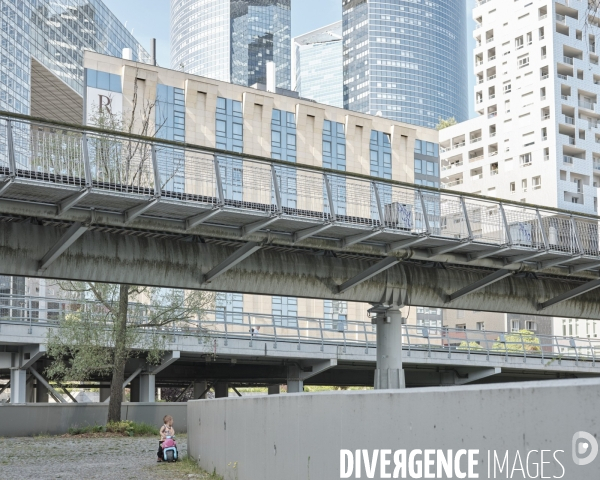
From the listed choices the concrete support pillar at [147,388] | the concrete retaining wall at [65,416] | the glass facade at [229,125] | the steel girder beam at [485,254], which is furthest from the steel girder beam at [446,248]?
the glass facade at [229,125]

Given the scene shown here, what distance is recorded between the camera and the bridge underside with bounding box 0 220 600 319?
67.5 feet

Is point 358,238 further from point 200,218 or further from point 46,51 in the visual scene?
point 46,51

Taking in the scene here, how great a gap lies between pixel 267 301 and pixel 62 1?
262 feet

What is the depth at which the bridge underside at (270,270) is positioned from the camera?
67.5ft

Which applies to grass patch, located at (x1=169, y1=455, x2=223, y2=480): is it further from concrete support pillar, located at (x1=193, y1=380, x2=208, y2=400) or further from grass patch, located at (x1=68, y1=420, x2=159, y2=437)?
concrete support pillar, located at (x1=193, y1=380, x2=208, y2=400)

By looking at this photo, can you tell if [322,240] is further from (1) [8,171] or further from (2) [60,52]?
(2) [60,52]

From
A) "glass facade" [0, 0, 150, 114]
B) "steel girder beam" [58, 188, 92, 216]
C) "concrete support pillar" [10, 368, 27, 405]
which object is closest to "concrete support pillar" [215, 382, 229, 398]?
"concrete support pillar" [10, 368, 27, 405]

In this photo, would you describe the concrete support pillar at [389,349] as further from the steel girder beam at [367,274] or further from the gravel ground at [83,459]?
the gravel ground at [83,459]

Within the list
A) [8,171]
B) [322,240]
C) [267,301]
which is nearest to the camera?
[8,171]

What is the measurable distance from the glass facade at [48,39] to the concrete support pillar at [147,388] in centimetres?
8922

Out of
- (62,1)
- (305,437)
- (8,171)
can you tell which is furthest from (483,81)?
(305,437)

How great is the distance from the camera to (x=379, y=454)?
7.57m

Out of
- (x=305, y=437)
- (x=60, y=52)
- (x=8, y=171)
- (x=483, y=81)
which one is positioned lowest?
(x=305, y=437)

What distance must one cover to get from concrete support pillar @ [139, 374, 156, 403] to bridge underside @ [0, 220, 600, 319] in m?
14.0
